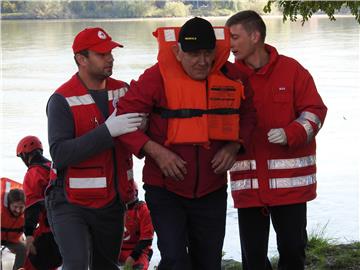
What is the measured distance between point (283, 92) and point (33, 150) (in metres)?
2.83

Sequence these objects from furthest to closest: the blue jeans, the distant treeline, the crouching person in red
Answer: the distant treeline, the crouching person in red, the blue jeans

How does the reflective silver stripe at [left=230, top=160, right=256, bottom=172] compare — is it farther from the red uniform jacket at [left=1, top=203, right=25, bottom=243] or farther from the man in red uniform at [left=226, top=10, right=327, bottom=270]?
the red uniform jacket at [left=1, top=203, right=25, bottom=243]

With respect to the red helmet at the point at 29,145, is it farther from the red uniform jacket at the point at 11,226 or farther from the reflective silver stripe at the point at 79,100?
the reflective silver stripe at the point at 79,100

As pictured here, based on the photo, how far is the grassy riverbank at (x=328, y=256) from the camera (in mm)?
6227

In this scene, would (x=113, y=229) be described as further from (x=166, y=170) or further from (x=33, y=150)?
(x=33, y=150)

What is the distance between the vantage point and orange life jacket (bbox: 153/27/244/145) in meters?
4.27

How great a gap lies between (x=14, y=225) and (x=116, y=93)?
2.78 meters

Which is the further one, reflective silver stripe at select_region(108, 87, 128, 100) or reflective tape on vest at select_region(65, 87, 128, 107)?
reflective silver stripe at select_region(108, 87, 128, 100)

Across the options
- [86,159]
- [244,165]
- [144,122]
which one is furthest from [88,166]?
[244,165]

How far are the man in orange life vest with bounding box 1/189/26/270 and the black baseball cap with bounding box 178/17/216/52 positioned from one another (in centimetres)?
301

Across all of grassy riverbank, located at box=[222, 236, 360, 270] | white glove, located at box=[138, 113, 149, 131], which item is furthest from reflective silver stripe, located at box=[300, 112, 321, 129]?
grassy riverbank, located at box=[222, 236, 360, 270]

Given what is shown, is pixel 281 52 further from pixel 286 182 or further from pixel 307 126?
pixel 307 126

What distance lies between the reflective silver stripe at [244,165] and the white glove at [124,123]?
817 millimetres

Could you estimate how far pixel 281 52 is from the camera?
20.8 m
